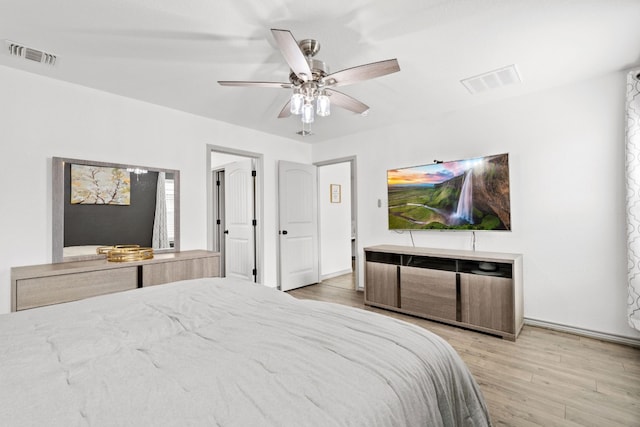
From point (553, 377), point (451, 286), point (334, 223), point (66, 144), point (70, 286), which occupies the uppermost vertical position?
point (66, 144)

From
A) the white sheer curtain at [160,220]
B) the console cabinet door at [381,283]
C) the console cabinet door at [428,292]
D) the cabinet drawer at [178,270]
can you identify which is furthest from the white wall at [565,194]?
the white sheer curtain at [160,220]

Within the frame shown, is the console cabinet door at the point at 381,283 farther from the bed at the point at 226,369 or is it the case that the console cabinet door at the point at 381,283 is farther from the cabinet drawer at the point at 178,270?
the bed at the point at 226,369

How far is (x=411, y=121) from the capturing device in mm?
3965

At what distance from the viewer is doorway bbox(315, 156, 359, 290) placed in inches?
210

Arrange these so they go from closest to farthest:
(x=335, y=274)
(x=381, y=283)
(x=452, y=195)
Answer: (x=452, y=195)
(x=381, y=283)
(x=335, y=274)

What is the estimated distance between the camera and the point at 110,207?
3033 mm

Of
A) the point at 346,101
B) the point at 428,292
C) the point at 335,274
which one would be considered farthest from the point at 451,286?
the point at 335,274

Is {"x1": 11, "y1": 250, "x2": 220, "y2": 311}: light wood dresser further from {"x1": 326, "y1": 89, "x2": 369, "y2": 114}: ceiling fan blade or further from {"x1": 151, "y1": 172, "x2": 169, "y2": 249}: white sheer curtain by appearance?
{"x1": 326, "y1": 89, "x2": 369, "y2": 114}: ceiling fan blade

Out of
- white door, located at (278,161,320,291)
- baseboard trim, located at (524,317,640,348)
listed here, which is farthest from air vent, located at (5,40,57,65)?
baseboard trim, located at (524,317,640,348)

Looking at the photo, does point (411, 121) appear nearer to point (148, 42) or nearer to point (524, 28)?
point (524, 28)

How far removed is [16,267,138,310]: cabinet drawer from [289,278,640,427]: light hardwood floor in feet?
9.82

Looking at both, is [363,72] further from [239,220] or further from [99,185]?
[239,220]

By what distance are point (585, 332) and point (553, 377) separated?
1067 millimetres

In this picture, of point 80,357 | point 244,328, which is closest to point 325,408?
point 244,328
